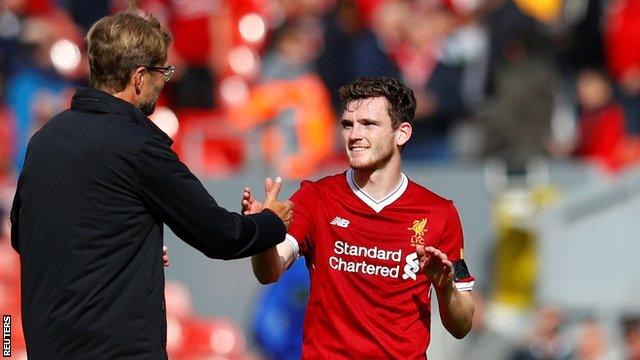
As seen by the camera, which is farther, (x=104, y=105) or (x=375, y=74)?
(x=375, y=74)

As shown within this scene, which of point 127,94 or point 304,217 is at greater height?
point 127,94

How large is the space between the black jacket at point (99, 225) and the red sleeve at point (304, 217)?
0.75 m

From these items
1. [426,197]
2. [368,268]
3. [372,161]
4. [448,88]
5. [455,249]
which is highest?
[448,88]

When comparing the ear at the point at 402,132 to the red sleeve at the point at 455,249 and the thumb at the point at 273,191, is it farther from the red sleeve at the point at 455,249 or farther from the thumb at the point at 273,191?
the thumb at the point at 273,191

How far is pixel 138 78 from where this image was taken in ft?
16.9

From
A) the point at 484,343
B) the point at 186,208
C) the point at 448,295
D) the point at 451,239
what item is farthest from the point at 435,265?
the point at 484,343

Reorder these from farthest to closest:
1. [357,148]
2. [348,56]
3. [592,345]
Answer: [348,56] → [592,345] → [357,148]

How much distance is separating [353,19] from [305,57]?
866 millimetres

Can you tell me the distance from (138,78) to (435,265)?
1382 mm

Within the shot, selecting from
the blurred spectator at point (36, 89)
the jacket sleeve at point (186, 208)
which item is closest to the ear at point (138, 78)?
the jacket sleeve at point (186, 208)

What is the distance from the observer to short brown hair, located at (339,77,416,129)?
234 inches

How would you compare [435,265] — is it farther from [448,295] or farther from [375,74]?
[375,74]

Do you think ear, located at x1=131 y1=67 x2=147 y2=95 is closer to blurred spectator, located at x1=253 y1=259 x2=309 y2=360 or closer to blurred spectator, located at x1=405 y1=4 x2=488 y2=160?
blurred spectator, located at x1=253 y1=259 x2=309 y2=360

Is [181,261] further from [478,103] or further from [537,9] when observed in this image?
[537,9]
